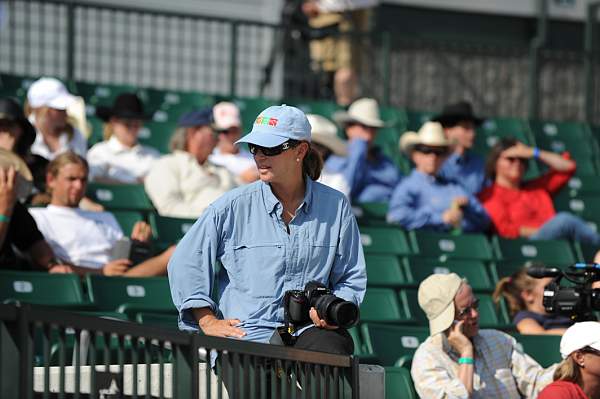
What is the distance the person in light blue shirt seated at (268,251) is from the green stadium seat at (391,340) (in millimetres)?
2046

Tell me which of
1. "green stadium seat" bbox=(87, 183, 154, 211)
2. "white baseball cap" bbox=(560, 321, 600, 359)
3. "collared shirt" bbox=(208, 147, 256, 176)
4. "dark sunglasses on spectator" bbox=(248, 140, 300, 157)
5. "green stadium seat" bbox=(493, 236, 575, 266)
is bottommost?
"white baseball cap" bbox=(560, 321, 600, 359)

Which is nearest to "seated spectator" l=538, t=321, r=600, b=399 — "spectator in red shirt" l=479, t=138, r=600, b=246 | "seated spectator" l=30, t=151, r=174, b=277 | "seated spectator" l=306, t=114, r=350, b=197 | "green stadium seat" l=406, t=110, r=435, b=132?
"seated spectator" l=30, t=151, r=174, b=277

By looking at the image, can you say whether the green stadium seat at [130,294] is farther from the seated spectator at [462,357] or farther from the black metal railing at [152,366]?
the black metal railing at [152,366]

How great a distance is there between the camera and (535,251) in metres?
10.1

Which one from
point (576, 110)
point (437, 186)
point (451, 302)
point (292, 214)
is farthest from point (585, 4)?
point (292, 214)

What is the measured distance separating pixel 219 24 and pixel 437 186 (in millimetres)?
4982

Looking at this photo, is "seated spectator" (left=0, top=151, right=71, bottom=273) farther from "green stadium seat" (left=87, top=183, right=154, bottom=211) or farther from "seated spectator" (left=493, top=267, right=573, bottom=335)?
"seated spectator" (left=493, top=267, right=573, bottom=335)

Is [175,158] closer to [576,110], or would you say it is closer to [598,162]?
[598,162]

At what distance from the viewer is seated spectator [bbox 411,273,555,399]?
273 inches

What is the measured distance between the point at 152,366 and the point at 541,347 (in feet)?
12.3

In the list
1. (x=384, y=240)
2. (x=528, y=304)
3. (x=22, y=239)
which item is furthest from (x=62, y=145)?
(x=528, y=304)

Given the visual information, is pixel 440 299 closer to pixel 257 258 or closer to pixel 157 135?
pixel 257 258

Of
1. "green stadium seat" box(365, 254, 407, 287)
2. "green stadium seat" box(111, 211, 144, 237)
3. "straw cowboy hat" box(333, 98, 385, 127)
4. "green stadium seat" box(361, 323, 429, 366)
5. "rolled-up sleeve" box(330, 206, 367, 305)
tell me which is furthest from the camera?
"straw cowboy hat" box(333, 98, 385, 127)

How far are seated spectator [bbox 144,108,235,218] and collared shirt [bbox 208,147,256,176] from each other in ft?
2.11
